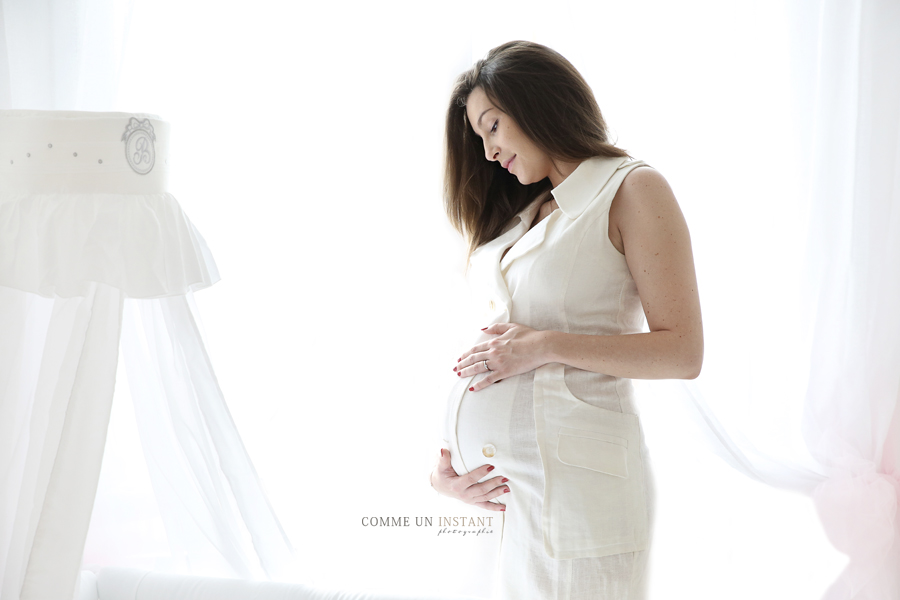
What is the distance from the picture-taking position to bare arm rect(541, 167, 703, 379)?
3.59ft

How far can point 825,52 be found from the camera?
1430mm

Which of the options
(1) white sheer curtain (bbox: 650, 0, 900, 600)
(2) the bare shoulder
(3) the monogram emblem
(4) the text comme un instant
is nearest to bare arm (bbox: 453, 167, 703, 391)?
(2) the bare shoulder

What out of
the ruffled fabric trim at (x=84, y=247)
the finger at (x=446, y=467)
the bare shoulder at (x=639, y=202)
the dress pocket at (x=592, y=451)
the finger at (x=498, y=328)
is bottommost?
the finger at (x=446, y=467)

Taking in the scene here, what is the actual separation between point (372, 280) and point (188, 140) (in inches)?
22.4

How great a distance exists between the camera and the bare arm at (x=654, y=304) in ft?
3.59

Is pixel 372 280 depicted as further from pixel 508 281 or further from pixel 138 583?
pixel 138 583

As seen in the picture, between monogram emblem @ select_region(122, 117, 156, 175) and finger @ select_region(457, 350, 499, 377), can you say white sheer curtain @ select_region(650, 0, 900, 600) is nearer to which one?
finger @ select_region(457, 350, 499, 377)

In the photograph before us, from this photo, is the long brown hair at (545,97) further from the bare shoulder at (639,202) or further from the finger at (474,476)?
the finger at (474,476)

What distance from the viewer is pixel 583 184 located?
1.19 m

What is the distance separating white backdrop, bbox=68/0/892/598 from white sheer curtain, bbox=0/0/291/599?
25cm

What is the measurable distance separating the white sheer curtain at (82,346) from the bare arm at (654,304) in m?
0.66

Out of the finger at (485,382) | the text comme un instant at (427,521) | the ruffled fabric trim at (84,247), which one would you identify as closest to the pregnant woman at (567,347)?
the finger at (485,382)

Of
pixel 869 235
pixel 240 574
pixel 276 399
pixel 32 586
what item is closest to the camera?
pixel 32 586

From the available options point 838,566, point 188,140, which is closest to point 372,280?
point 188,140
